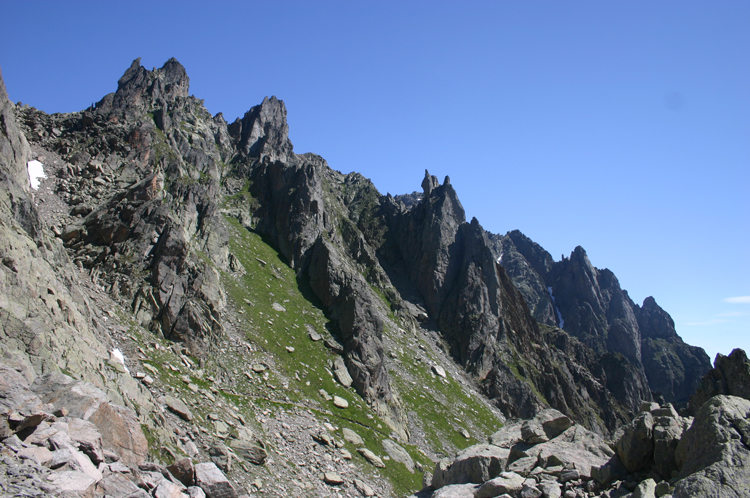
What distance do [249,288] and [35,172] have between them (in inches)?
1257

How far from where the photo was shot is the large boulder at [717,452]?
460 inches

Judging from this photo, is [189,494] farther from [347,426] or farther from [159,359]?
[347,426]

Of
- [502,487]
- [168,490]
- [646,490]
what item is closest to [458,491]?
[502,487]

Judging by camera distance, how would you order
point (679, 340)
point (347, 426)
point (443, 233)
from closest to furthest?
point (347, 426) < point (443, 233) < point (679, 340)

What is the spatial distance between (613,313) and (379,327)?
168141mm

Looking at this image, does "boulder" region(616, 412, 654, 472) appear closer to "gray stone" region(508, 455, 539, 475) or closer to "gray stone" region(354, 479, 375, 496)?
"gray stone" region(508, 455, 539, 475)

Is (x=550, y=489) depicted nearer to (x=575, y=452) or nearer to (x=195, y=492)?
(x=575, y=452)

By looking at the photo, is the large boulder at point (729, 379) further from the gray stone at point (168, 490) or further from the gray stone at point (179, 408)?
the gray stone at point (179, 408)

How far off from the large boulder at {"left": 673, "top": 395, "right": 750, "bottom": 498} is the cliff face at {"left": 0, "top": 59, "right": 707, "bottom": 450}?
130ft

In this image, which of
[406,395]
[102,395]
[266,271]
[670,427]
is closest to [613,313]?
[406,395]

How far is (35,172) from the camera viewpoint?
171ft

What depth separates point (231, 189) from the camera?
9906cm

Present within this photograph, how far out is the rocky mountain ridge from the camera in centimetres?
3031

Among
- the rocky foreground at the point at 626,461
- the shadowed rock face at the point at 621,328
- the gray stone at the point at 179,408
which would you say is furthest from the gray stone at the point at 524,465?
the shadowed rock face at the point at 621,328
